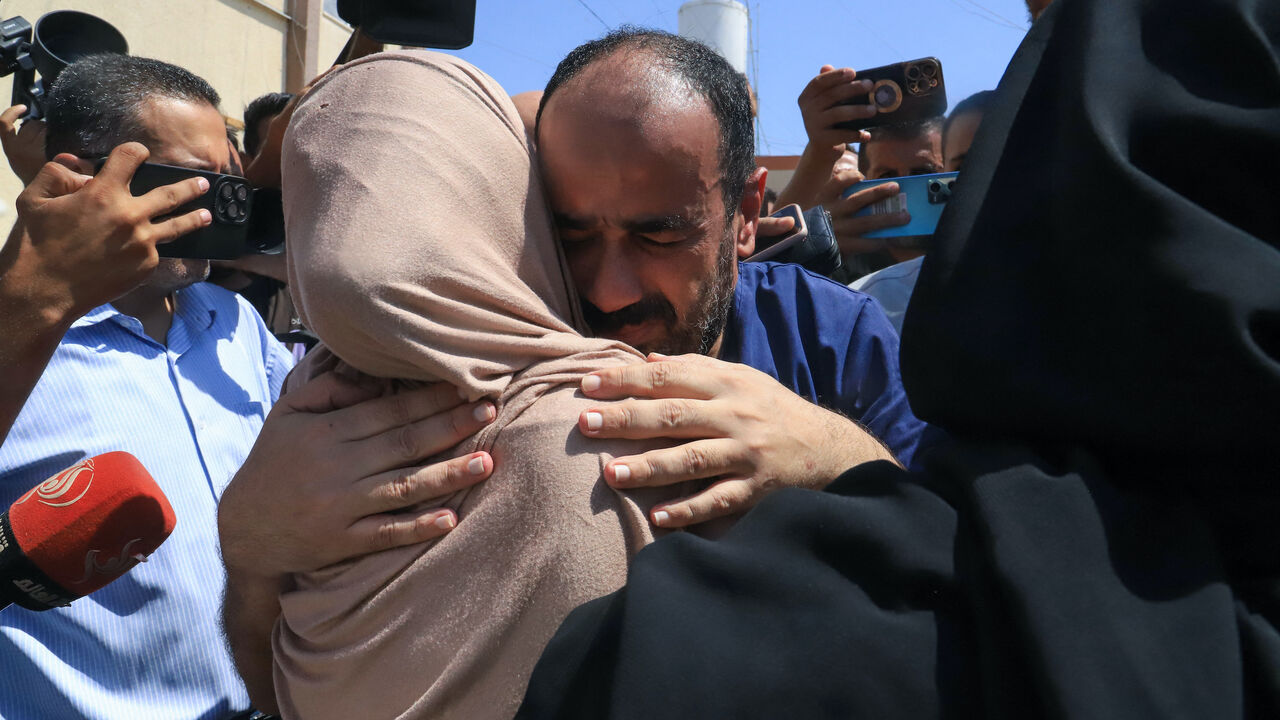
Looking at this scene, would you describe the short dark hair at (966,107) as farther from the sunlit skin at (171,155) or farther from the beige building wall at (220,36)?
the beige building wall at (220,36)

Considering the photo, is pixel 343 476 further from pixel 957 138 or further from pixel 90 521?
pixel 957 138

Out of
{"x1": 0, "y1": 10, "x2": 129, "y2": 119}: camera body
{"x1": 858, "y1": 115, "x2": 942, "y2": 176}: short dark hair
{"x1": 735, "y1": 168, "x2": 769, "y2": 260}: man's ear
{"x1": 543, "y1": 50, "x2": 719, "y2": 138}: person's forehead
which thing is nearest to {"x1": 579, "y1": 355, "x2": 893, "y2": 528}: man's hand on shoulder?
{"x1": 543, "y1": 50, "x2": 719, "y2": 138}: person's forehead

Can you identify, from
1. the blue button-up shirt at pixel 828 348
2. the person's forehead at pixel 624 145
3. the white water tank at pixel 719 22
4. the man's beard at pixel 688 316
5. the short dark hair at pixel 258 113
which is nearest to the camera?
the person's forehead at pixel 624 145

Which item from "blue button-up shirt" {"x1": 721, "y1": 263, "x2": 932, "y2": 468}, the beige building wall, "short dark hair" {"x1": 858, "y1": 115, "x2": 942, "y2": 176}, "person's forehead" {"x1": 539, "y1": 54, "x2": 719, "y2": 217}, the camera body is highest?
"person's forehead" {"x1": 539, "y1": 54, "x2": 719, "y2": 217}

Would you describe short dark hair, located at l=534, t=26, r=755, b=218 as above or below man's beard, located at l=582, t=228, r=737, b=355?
above

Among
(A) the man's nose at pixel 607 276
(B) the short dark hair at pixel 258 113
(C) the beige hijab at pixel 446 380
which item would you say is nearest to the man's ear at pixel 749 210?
(A) the man's nose at pixel 607 276

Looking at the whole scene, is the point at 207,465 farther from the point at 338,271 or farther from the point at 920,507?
the point at 920,507

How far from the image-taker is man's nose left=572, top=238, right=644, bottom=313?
5.51 ft

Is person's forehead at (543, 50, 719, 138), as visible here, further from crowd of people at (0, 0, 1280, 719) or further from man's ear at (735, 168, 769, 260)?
man's ear at (735, 168, 769, 260)

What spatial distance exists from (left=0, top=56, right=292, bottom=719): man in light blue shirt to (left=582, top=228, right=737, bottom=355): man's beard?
1.37m

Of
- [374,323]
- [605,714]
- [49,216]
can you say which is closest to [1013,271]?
[605,714]

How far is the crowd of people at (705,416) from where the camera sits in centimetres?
72

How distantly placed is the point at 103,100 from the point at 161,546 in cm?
144

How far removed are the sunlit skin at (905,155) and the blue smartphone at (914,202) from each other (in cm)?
72
